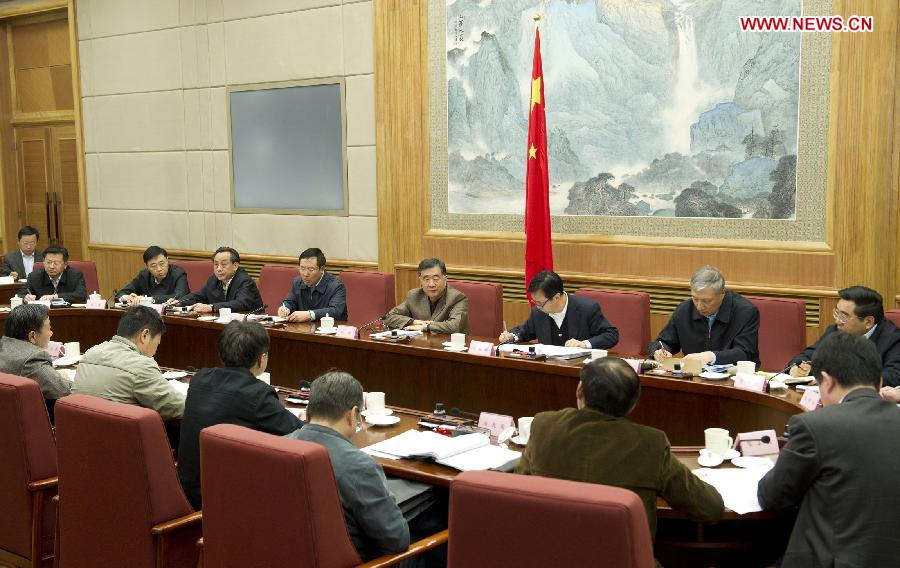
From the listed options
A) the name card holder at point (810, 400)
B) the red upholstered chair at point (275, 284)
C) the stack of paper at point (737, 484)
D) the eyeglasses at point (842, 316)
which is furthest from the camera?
the red upholstered chair at point (275, 284)

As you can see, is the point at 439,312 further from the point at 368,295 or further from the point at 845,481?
the point at 845,481

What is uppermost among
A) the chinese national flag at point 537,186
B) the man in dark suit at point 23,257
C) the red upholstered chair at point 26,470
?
the chinese national flag at point 537,186

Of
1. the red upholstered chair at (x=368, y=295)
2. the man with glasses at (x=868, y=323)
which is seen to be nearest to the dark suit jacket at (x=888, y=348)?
the man with glasses at (x=868, y=323)

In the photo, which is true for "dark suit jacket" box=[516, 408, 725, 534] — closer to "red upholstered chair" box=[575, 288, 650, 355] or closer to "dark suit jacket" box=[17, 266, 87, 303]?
"red upholstered chair" box=[575, 288, 650, 355]

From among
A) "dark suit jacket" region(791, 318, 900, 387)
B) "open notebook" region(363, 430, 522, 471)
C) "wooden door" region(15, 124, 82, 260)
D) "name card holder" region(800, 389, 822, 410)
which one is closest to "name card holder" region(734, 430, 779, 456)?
"name card holder" region(800, 389, 822, 410)

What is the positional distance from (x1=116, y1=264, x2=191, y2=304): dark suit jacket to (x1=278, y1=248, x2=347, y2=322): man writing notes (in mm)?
1080

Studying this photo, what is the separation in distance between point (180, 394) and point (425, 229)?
3.65 m

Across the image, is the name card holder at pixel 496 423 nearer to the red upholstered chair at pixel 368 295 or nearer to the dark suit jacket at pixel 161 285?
the red upholstered chair at pixel 368 295

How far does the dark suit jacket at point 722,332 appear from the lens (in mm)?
4609

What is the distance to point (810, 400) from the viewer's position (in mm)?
3494

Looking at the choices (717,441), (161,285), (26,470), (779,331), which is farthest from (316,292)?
(717,441)

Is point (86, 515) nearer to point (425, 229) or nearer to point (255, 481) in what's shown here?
point (255, 481)

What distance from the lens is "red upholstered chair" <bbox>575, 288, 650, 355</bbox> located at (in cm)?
528

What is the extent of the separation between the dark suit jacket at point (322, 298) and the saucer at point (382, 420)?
2437 millimetres
